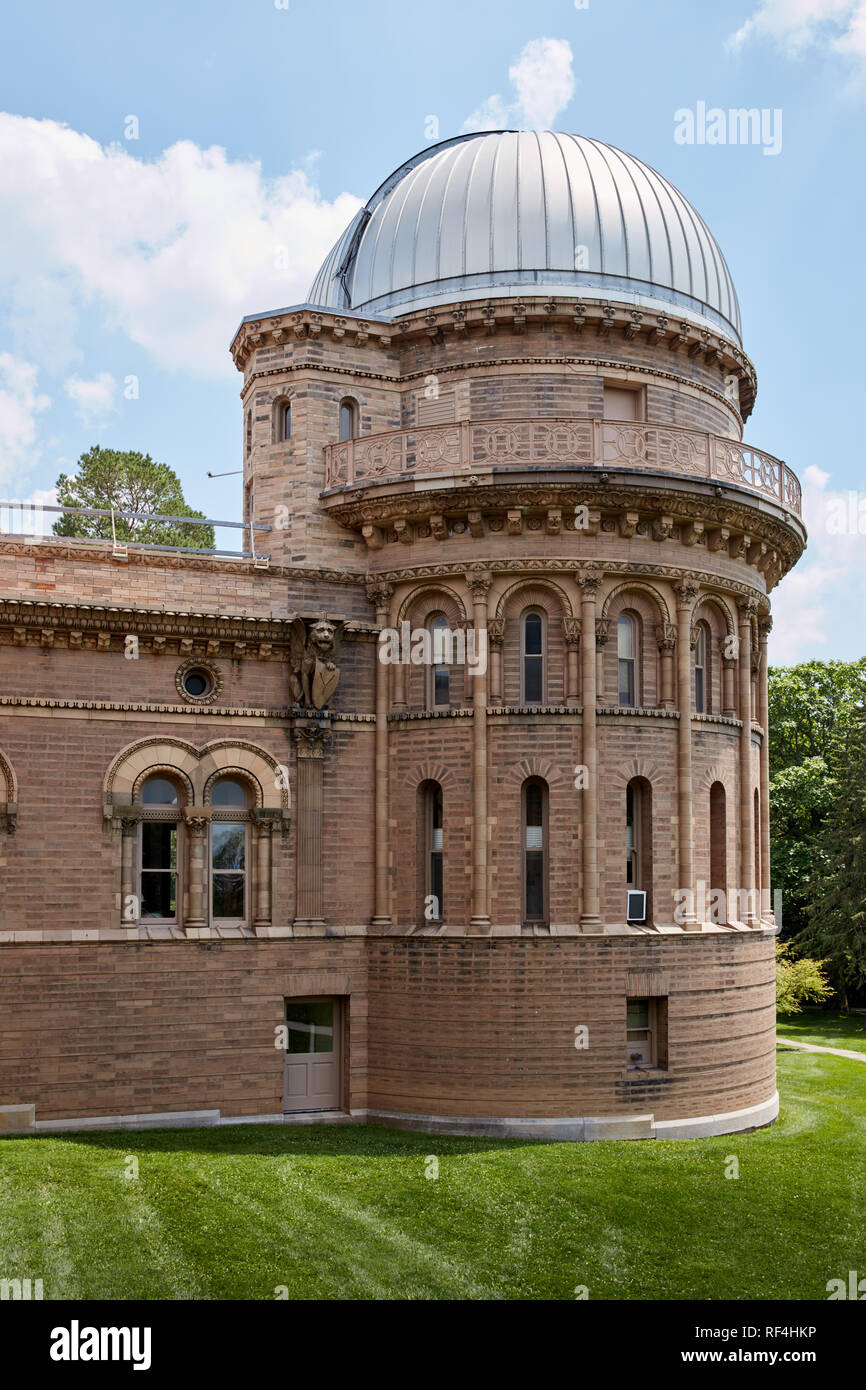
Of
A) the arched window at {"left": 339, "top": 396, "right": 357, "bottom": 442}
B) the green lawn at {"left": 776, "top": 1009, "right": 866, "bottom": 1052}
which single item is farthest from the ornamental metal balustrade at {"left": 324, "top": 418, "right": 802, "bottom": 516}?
the green lawn at {"left": 776, "top": 1009, "right": 866, "bottom": 1052}

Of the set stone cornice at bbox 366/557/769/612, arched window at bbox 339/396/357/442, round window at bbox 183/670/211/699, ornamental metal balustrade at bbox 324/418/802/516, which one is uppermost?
arched window at bbox 339/396/357/442

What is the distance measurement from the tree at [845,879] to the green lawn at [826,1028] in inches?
64.2

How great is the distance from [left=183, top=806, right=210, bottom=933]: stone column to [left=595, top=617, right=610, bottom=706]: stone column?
23.1 ft

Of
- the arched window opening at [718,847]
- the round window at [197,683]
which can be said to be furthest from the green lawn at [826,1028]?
the round window at [197,683]

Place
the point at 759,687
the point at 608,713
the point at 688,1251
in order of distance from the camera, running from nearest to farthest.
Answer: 1. the point at 688,1251
2. the point at 608,713
3. the point at 759,687

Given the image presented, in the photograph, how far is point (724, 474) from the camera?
23109mm

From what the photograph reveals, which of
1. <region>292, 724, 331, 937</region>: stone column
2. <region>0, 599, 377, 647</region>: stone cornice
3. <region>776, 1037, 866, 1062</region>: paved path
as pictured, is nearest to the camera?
<region>0, 599, 377, 647</region>: stone cornice

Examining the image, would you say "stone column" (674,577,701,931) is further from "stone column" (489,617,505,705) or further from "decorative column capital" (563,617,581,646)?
"stone column" (489,617,505,705)

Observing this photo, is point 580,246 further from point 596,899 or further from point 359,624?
point 596,899

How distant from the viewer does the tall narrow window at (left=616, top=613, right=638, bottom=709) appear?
22.9 meters

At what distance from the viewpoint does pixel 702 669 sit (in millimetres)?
24125

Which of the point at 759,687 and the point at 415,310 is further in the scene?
the point at 759,687

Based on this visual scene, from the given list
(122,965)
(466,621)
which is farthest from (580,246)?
(122,965)
